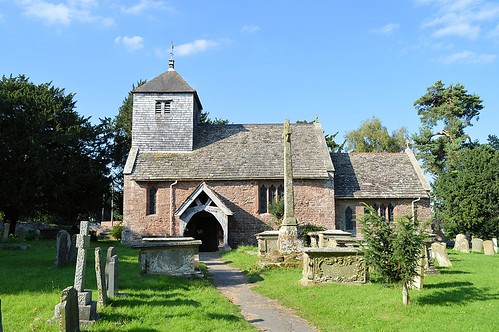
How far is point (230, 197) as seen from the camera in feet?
94.2

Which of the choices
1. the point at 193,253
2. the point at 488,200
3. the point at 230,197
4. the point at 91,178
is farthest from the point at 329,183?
the point at 91,178

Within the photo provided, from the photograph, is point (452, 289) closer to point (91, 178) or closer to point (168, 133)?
point (168, 133)

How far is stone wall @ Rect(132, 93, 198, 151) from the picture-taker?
30.6 metres

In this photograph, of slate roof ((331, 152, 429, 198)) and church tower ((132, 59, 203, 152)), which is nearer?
slate roof ((331, 152, 429, 198))

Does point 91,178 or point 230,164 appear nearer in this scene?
point 230,164

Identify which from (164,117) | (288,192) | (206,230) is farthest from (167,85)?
(288,192)

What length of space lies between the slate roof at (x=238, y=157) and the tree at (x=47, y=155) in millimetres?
7949

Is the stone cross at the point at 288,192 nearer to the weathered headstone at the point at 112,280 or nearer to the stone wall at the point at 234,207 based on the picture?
the weathered headstone at the point at 112,280

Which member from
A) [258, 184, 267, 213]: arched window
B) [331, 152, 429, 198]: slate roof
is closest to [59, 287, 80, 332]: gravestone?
[258, 184, 267, 213]: arched window

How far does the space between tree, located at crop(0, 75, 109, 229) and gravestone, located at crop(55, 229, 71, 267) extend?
59.0 feet

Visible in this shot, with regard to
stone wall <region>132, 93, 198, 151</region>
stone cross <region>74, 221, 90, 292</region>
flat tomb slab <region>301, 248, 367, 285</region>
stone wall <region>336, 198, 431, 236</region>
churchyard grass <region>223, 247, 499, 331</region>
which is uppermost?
stone wall <region>132, 93, 198, 151</region>

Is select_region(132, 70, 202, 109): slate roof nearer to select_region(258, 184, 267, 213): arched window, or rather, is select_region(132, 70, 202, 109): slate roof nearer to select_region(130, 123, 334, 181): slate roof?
select_region(130, 123, 334, 181): slate roof

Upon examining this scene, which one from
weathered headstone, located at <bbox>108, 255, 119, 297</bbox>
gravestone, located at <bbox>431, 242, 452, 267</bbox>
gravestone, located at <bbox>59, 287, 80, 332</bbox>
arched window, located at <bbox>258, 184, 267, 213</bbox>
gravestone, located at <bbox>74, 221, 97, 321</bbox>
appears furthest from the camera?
arched window, located at <bbox>258, 184, 267, 213</bbox>

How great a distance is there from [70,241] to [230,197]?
1364cm
